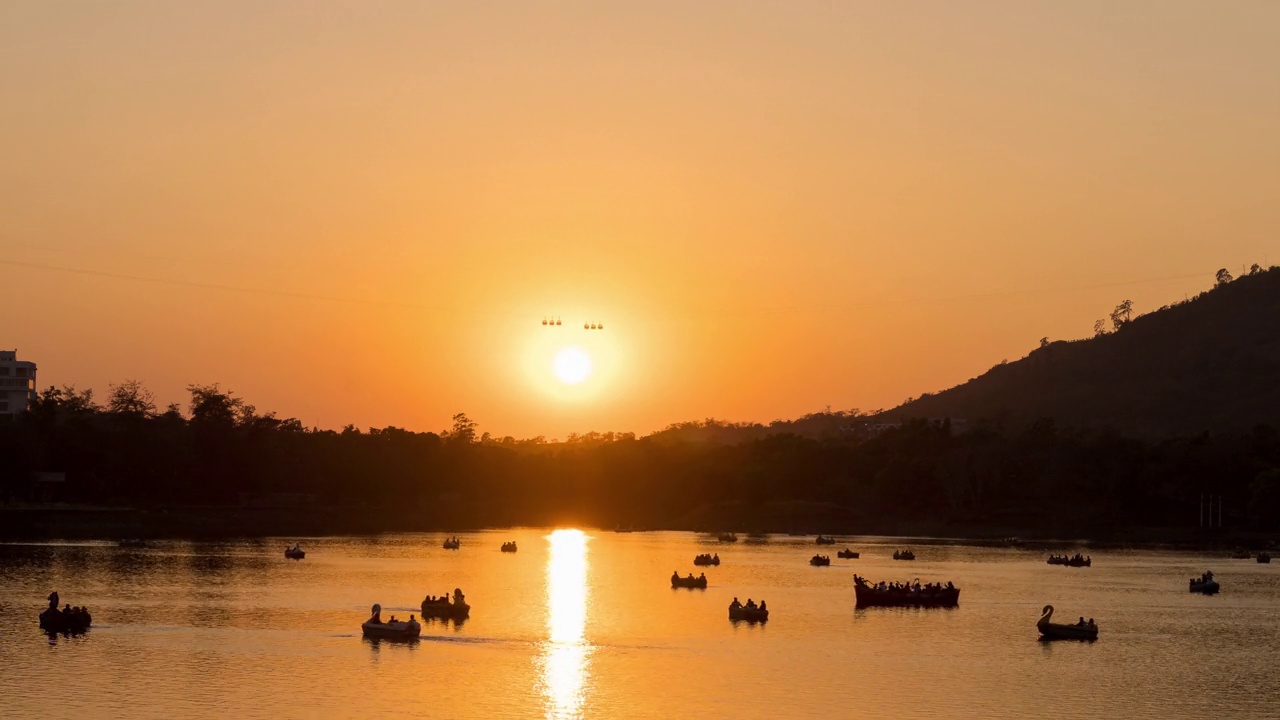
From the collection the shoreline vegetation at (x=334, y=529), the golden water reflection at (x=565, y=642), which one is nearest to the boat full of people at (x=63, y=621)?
the golden water reflection at (x=565, y=642)

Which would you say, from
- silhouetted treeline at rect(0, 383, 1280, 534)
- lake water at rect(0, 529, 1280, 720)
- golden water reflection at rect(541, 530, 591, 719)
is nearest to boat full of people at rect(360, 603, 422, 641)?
lake water at rect(0, 529, 1280, 720)

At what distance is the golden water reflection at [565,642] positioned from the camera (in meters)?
51.4

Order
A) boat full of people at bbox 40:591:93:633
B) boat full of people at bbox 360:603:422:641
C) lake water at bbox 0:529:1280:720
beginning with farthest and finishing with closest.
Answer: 1. boat full of people at bbox 40:591:93:633
2. boat full of people at bbox 360:603:422:641
3. lake water at bbox 0:529:1280:720

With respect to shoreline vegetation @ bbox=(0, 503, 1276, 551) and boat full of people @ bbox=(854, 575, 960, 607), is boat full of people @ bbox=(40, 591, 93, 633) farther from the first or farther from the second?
shoreline vegetation @ bbox=(0, 503, 1276, 551)

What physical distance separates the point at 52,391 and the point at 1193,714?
158274mm

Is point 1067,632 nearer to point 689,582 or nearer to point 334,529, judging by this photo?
point 689,582

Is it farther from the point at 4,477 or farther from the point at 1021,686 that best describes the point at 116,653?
the point at 4,477

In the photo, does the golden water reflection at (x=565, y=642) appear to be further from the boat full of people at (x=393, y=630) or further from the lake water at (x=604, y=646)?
the boat full of people at (x=393, y=630)

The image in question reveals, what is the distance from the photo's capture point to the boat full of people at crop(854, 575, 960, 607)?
8550cm

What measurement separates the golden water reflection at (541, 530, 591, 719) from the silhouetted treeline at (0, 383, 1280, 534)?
65.7 m

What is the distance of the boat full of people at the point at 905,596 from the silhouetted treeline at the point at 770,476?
289ft

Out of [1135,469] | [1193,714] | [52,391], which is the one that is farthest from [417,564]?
[1135,469]

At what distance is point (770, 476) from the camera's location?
19375 cm

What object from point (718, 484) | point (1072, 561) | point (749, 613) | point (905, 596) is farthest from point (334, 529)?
point (749, 613)
